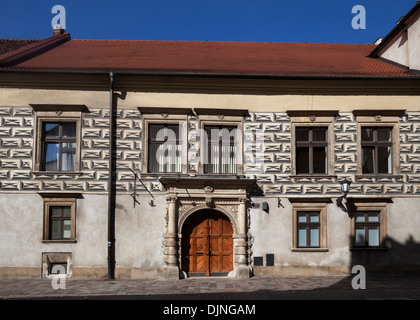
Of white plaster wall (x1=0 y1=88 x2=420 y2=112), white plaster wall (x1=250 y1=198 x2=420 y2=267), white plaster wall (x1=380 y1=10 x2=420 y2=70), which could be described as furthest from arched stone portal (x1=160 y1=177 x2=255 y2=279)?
white plaster wall (x1=380 y1=10 x2=420 y2=70)

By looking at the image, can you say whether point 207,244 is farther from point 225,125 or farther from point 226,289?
point 225,125

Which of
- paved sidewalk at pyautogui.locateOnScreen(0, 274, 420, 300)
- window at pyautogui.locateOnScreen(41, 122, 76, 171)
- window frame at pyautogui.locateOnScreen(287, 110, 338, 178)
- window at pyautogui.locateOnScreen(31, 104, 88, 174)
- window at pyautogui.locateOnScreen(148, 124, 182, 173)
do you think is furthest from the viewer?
window frame at pyautogui.locateOnScreen(287, 110, 338, 178)

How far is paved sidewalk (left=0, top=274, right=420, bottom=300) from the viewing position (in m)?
11.5

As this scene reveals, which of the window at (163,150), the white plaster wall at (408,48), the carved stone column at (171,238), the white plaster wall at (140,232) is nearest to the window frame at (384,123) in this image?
the white plaster wall at (408,48)

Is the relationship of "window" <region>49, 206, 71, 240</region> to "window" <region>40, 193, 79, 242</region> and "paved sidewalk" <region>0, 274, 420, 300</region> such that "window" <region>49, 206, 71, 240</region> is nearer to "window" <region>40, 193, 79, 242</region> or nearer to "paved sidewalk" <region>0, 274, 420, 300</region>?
"window" <region>40, 193, 79, 242</region>

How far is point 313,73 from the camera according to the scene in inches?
619

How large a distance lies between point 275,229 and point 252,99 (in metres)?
4.49

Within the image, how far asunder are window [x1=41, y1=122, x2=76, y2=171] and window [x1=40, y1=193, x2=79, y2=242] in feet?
3.27

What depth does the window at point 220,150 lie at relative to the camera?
15.3 m

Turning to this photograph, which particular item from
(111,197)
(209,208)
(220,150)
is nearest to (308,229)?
(209,208)

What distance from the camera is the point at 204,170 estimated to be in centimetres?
1527

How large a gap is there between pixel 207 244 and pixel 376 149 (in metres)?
6.64
